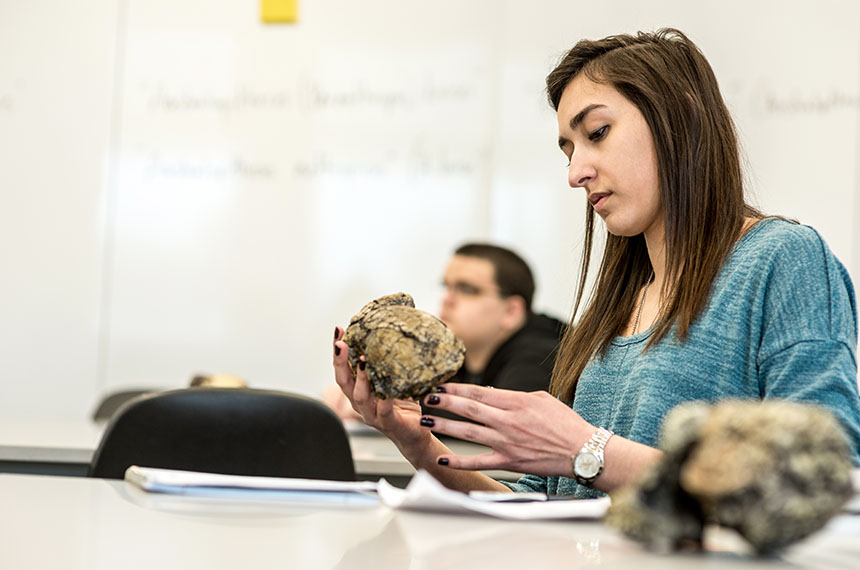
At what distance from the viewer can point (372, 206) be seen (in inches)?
145

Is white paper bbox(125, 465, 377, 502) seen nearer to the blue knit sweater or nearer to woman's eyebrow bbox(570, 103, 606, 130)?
the blue knit sweater

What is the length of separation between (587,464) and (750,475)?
1.80ft

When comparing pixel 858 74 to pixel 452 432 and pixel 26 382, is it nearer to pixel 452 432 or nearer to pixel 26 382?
pixel 452 432

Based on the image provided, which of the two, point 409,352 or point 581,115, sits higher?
point 581,115

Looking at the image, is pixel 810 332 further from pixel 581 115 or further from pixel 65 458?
pixel 65 458

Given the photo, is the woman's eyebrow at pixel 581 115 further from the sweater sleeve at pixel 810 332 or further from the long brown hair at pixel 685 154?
the sweater sleeve at pixel 810 332

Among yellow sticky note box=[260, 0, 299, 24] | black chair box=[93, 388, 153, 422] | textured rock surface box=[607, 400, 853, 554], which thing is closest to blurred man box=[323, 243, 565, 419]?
black chair box=[93, 388, 153, 422]

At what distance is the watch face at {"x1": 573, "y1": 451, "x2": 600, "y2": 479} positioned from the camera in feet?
3.55

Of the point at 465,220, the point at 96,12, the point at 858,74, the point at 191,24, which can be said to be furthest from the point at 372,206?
the point at 858,74

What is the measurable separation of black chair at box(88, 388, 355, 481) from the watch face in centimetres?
74

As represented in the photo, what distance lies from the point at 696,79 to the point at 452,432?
27.5 inches

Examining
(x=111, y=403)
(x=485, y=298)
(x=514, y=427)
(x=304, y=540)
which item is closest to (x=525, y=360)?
(x=485, y=298)

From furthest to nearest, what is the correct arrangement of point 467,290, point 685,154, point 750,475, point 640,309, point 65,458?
point 467,290, point 65,458, point 640,309, point 685,154, point 750,475

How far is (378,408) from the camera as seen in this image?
1.19 metres
